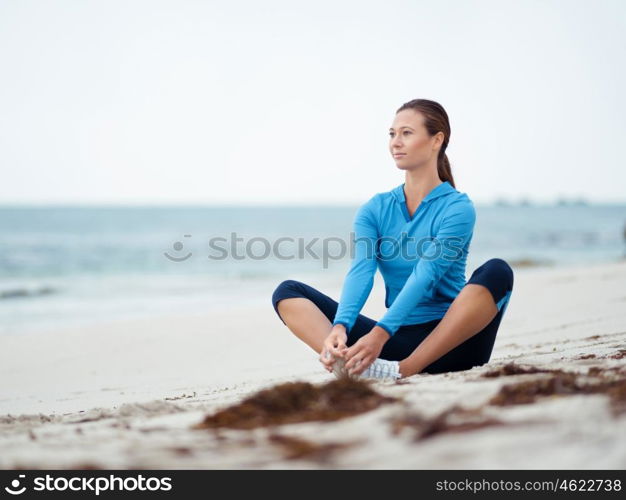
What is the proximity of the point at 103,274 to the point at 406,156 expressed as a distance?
13.9 meters

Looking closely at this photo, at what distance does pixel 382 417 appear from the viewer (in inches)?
65.0

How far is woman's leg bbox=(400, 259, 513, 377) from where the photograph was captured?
2621mm

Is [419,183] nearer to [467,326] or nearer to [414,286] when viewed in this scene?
[414,286]

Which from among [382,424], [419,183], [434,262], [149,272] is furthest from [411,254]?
[149,272]

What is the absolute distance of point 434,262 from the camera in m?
2.69

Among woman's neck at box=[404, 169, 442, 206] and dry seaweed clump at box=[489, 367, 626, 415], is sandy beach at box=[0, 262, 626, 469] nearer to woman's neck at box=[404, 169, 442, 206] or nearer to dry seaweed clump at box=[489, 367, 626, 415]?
dry seaweed clump at box=[489, 367, 626, 415]

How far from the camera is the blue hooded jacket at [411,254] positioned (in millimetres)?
2684

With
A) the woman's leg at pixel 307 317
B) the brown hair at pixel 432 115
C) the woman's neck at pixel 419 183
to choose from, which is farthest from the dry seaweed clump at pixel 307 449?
the brown hair at pixel 432 115

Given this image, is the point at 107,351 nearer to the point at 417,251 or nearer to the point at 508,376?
the point at 417,251

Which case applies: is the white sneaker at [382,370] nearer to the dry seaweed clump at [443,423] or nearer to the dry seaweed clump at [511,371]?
the dry seaweed clump at [511,371]

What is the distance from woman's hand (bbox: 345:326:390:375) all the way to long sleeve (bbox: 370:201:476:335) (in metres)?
0.05

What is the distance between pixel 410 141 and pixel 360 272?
2.22ft
